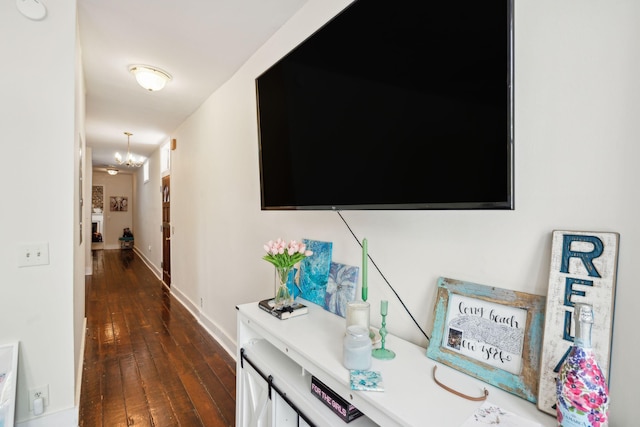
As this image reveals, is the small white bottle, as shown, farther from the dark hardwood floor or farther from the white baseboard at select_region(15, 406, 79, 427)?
the white baseboard at select_region(15, 406, 79, 427)

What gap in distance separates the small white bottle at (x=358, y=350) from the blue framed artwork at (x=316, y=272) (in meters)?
0.67

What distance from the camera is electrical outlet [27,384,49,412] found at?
172 centimetres

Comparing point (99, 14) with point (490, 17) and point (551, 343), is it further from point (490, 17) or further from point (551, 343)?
point (551, 343)

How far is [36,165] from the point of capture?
5.58 ft

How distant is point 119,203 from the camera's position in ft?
34.4

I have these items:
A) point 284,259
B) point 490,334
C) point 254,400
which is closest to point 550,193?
point 490,334

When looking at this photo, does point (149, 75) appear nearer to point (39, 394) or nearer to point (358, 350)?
point (39, 394)

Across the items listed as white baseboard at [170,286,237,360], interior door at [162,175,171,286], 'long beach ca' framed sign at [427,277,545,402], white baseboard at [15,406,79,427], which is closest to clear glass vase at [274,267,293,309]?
'long beach ca' framed sign at [427,277,545,402]

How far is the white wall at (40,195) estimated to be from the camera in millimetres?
1643

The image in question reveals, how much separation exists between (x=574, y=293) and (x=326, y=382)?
0.78 meters

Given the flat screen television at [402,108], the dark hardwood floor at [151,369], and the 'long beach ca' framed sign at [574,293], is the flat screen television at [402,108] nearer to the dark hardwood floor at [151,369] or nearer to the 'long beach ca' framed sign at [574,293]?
the 'long beach ca' framed sign at [574,293]

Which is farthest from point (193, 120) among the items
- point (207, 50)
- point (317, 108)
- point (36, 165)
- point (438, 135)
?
point (438, 135)

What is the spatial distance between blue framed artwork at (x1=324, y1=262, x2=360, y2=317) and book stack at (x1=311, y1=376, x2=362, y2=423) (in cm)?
41

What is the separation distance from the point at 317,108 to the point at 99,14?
69.6 inches
